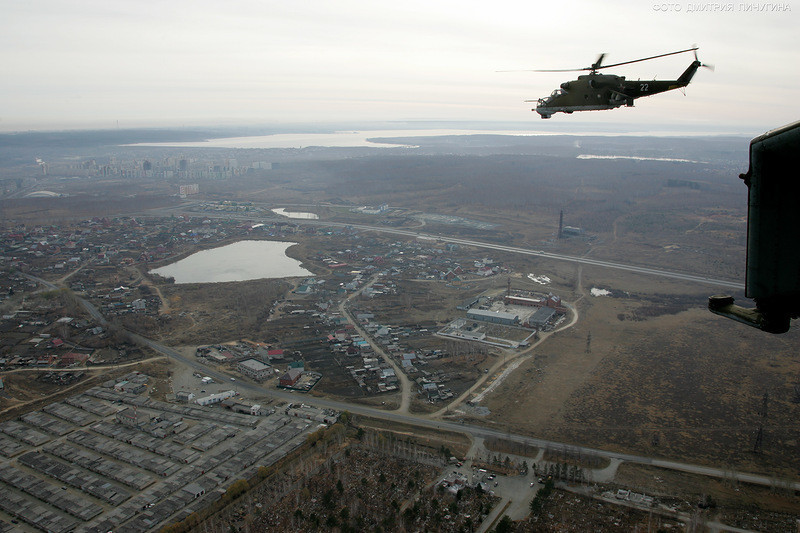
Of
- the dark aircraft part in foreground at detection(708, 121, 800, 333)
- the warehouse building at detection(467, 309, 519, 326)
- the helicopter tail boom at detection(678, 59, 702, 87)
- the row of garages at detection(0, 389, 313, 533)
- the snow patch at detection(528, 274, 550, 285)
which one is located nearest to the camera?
the dark aircraft part in foreground at detection(708, 121, 800, 333)

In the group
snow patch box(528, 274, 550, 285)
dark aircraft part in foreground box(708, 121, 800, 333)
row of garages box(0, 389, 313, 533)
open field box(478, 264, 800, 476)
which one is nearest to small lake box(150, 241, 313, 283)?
snow patch box(528, 274, 550, 285)

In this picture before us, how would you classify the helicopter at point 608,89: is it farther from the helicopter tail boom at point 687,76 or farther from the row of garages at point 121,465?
the row of garages at point 121,465

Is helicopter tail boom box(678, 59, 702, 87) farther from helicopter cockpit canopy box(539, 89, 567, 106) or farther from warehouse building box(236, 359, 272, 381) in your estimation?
warehouse building box(236, 359, 272, 381)

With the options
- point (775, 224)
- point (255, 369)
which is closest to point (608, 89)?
point (775, 224)

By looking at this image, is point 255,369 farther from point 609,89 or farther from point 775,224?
point 775,224

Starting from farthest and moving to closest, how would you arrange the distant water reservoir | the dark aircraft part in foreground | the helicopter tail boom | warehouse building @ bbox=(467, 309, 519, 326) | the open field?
the distant water reservoir
warehouse building @ bbox=(467, 309, 519, 326)
the open field
the helicopter tail boom
the dark aircraft part in foreground

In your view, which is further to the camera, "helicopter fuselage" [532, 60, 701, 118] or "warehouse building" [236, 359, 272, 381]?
"warehouse building" [236, 359, 272, 381]

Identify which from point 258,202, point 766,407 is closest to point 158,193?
point 258,202
